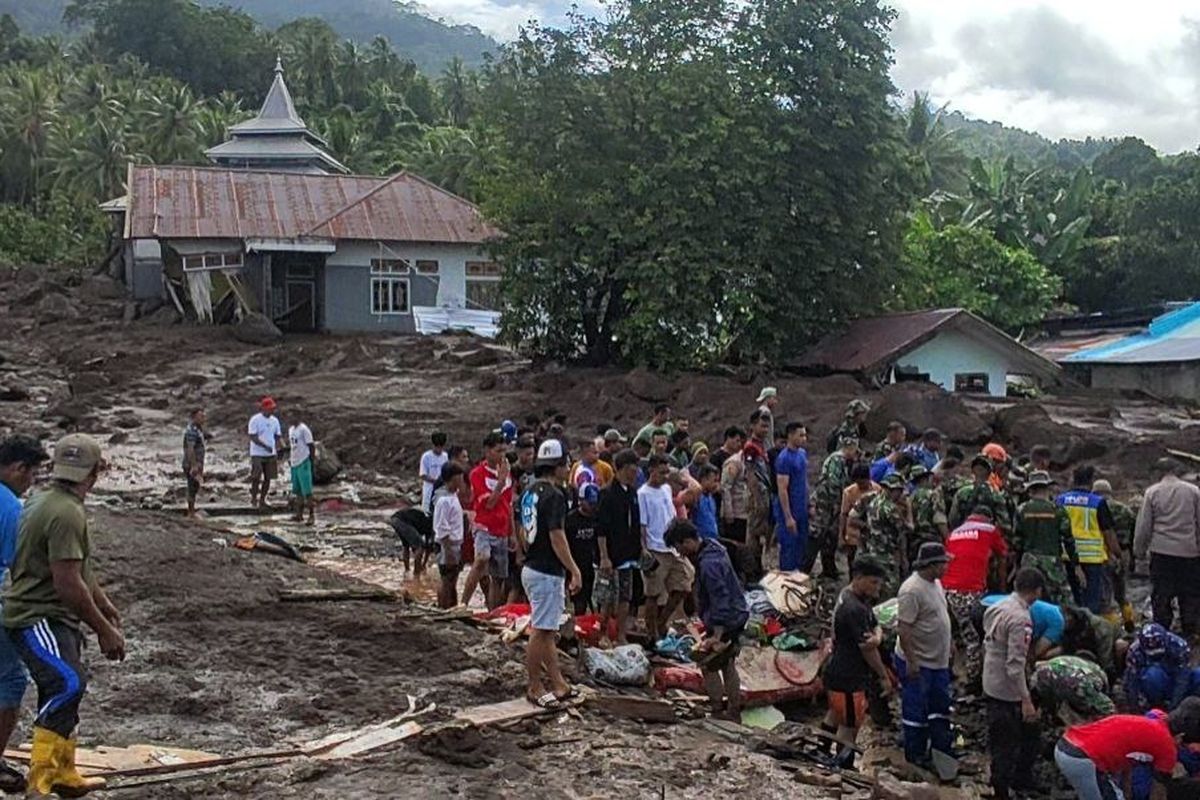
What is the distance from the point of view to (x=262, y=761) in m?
7.23

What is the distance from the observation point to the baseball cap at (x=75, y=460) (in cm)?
597

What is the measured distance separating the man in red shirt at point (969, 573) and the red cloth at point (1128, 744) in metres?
2.84

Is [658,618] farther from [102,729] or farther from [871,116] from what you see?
[871,116]

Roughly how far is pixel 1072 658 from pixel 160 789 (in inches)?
235

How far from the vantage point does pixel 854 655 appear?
8414mm

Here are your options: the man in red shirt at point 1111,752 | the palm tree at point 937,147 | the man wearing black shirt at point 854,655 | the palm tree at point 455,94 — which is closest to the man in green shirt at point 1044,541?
the man wearing black shirt at point 854,655

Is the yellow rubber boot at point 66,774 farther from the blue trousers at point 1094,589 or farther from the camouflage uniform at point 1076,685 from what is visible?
the blue trousers at point 1094,589

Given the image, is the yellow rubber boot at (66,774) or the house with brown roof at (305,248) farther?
the house with brown roof at (305,248)

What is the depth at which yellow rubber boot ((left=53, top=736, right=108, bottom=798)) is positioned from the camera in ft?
20.1

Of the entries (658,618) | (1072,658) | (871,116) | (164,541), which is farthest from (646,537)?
(871,116)

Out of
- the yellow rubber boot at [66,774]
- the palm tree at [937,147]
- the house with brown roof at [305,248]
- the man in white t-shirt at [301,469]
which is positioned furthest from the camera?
the palm tree at [937,147]

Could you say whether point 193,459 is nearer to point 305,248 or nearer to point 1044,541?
point 1044,541

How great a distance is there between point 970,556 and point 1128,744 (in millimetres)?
3053

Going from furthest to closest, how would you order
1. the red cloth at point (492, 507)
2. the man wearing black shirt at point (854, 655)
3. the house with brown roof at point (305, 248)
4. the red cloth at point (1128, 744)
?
the house with brown roof at point (305, 248)
the red cloth at point (492, 507)
the man wearing black shirt at point (854, 655)
the red cloth at point (1128, 744)
